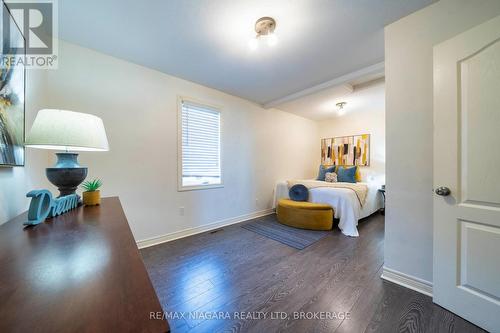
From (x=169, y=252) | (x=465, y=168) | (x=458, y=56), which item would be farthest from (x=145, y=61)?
(x=465, y=168)

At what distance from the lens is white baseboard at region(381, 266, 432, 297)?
1.45 metres

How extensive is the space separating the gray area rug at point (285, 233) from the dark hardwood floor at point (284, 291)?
0.15 m

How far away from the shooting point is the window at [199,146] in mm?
2656

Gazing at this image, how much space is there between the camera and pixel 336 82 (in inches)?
101

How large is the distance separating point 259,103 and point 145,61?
208 centimetres

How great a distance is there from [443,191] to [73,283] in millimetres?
2021

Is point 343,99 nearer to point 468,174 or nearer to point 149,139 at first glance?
point 468,174

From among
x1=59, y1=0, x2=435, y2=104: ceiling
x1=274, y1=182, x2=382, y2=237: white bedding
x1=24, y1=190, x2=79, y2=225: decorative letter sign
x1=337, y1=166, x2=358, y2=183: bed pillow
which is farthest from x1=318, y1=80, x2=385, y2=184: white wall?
Result: x1=24, y1=190, x2=79, y2=225: decorative letter sign

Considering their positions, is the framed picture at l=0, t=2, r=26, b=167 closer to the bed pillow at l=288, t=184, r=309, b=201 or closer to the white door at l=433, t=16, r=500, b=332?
the white door at l=433, t=16, r=500, b=332

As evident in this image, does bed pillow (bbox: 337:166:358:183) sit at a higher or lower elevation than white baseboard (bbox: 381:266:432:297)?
higher

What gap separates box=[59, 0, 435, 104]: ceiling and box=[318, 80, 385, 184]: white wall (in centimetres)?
164

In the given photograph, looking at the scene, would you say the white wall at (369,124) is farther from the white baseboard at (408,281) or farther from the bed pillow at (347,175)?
the white baseboard at (408,281)

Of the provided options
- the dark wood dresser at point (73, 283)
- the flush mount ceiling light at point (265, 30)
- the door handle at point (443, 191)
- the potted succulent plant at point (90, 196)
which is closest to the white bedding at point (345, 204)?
the door handle at point (443, 191)

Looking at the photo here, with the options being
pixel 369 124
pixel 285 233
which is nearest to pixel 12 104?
pixel 285 233
